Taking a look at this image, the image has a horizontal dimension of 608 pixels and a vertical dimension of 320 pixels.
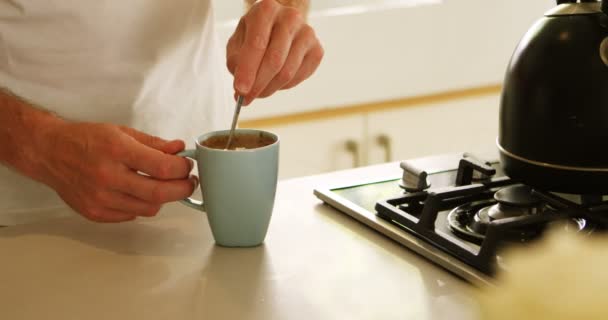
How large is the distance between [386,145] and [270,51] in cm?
129

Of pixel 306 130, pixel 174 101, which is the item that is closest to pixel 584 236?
pixel 174 101

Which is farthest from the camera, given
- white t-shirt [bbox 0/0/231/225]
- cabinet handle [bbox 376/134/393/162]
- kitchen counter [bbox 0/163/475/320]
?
cabinet handle [bbox 376/134/393/162]

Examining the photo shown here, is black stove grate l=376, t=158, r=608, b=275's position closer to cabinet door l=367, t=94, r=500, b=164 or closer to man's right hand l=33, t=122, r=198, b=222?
man's right hand l=33, t=122, r=198, b=222

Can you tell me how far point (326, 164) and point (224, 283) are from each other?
4.49ft

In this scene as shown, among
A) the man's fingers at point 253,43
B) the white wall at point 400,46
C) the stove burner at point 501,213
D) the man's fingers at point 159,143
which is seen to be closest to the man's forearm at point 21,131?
the man's fingers at point 159,143

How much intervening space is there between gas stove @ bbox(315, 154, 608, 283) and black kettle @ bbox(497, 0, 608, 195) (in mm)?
34

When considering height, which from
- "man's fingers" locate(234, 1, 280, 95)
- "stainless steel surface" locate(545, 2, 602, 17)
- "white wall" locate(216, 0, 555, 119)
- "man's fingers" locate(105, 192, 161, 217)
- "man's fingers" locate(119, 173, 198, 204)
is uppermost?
"stainless steel surface" locate(545, 2, 602, 17)

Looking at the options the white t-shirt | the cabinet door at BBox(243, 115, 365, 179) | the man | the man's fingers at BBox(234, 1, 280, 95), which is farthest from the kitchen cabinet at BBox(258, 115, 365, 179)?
the man's fingers at BBox(234, 1, 280, 95)

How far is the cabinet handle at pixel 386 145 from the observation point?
219cm

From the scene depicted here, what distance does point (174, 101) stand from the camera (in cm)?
128

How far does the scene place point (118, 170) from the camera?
86 centimetres

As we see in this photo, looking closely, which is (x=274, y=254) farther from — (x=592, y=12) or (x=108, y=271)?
(x=592, y=12)

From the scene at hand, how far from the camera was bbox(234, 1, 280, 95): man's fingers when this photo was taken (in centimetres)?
91

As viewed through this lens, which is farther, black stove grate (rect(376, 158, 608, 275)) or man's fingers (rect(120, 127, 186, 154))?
man's fingers (rect(120, 127, 186, 154))
